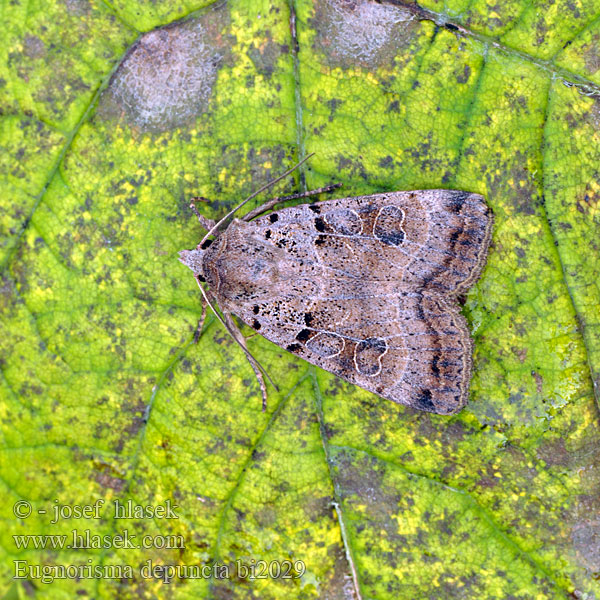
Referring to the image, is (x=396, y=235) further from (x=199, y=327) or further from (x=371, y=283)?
(x=199, y=327)

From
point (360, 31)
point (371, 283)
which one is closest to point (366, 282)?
point (371, 283)

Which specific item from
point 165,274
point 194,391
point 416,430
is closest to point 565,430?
point 416,430

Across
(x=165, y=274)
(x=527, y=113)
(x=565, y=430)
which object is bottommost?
(x=565, y=430)

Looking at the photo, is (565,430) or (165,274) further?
(165,274)

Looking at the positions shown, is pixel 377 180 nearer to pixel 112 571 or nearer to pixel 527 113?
pixel 527 113

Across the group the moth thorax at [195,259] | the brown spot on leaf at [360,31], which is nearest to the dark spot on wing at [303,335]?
the moth thorax at [195,259]

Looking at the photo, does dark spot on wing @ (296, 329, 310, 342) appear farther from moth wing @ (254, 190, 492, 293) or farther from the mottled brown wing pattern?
moth wing @ (254, 190, 492, 293)

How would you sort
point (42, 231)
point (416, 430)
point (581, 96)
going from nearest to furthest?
→ point (581, 96), point (416, 430), point (42, 231)
